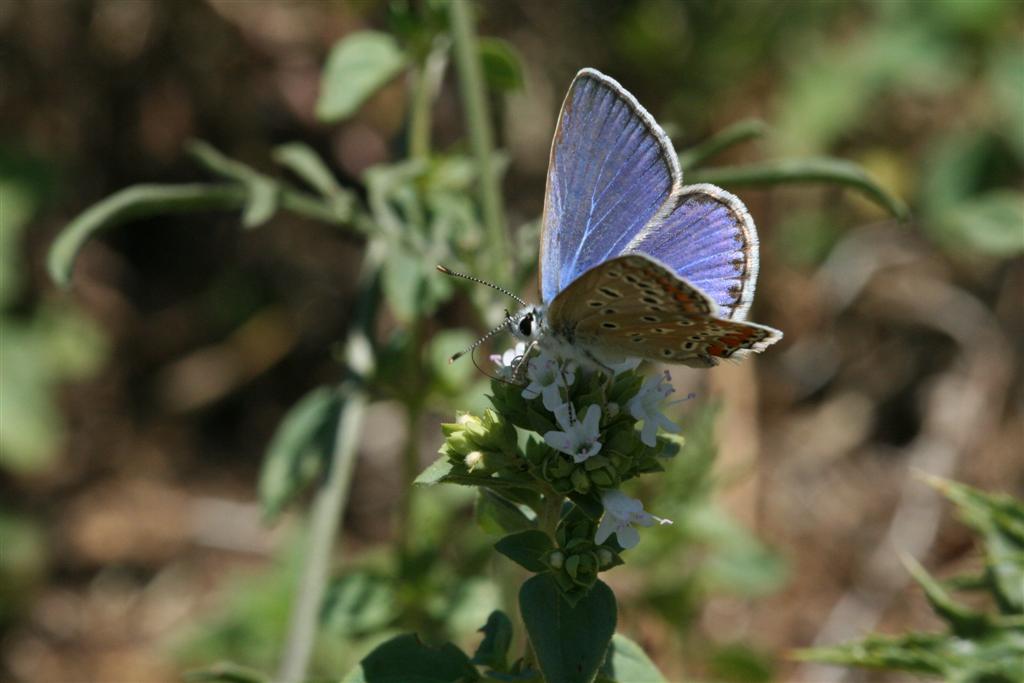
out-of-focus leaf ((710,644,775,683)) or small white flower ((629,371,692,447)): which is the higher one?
small white flower ((629,371,692,447))

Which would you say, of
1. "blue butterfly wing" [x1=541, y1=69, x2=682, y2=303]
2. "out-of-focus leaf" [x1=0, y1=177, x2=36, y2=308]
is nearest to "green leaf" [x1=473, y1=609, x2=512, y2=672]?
"blue butterfly wing" [x1=541, y1=69, x2=682, y2=303]

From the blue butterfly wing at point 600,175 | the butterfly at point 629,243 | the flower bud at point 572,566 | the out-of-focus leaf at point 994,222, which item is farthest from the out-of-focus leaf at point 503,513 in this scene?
the out-of-focus leaf at point 994,222

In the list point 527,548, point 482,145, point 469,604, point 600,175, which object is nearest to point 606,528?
point 527,548

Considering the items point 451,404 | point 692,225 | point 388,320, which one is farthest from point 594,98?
point 388,320

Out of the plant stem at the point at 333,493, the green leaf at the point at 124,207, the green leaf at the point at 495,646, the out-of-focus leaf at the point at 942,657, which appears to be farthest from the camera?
the plant stem at the point at 333,493

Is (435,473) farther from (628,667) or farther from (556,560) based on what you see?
(628,667)

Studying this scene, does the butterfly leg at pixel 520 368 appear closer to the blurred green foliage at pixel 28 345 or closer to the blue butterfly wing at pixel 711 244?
the blue butterfly wing at pixel 711 244

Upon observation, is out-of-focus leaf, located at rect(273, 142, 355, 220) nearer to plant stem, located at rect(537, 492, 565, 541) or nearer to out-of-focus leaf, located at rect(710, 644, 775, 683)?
plant stem, located at rect(537, 492, 565, 541)
